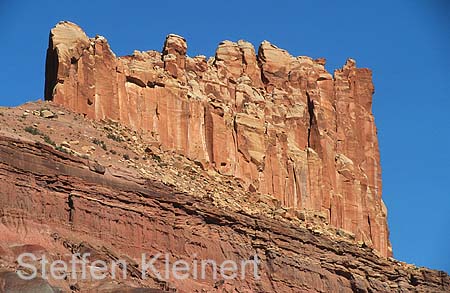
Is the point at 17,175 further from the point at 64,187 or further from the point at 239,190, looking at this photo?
the point at 239,190

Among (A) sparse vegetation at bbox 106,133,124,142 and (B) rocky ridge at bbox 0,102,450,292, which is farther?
(A) sparse vegetation at bbox 106,133,124,142

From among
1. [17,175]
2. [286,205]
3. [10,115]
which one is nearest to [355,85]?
[286,205]

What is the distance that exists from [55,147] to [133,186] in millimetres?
4174

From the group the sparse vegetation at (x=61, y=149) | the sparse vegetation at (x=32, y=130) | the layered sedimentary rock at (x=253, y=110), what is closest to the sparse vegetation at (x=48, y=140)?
the sparse vegetation at (x=61, y=149)

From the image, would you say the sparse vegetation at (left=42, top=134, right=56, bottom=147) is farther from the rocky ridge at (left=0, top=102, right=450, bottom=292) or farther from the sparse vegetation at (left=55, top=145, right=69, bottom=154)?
the sparse vegetation at (left=55, top=145, right=69, bottom=154)

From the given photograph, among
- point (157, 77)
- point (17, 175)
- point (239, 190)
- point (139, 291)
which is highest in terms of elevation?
point (157, 77)

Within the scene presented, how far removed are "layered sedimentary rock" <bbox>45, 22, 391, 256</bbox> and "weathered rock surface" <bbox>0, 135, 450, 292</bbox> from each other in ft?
26.1

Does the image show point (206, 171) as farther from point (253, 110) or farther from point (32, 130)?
point (32, 130)

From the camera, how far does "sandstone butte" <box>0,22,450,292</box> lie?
217 feet

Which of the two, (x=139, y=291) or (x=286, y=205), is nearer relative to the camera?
(x=139, y=291)

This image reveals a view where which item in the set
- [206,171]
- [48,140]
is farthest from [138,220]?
[206,171]

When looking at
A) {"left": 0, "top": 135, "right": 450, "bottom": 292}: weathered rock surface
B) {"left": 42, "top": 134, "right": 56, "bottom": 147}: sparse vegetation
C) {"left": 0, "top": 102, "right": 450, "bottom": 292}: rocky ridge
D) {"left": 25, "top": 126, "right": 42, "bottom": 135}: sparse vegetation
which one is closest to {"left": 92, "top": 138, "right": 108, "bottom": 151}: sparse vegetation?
{"left": 0, "top": 102, "right": 450, "bottom": 292}: rocky ridge

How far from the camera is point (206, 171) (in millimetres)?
84125

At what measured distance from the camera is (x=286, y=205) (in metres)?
89.5
